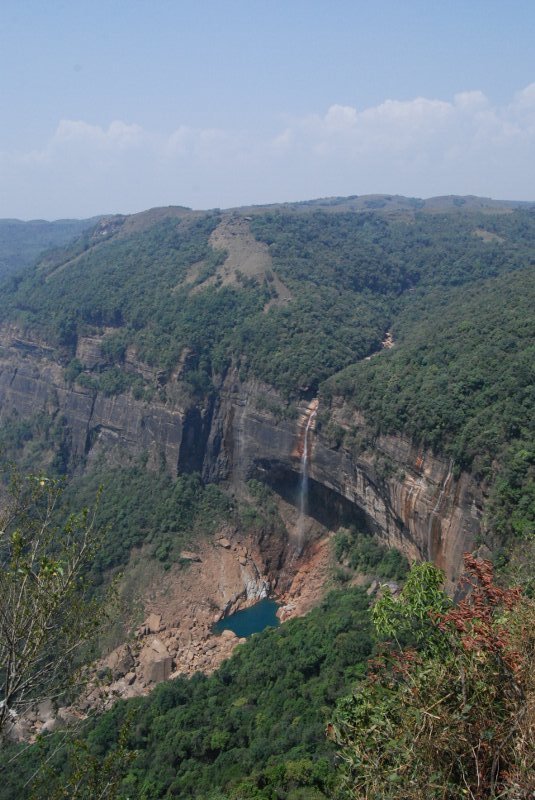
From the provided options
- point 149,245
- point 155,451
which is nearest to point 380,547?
point 155,451

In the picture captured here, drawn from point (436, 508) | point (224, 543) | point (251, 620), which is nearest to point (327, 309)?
point (224, 543)

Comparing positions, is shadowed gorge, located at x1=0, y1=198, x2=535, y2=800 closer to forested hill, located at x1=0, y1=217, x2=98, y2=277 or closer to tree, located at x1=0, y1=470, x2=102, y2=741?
tree, located at x1=0, y1=470, x2=102, y2=741

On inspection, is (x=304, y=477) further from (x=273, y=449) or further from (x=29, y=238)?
(x=29, y=238)

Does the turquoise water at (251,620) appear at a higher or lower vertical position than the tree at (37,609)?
lower

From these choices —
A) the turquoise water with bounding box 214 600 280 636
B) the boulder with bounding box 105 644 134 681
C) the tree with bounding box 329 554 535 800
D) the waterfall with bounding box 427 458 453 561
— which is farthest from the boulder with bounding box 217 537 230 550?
the tree with bounding box 329 554 535 800

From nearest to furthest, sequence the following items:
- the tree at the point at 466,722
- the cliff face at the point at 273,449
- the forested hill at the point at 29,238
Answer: the tree at the point at 466,722 < the cliff face at the point at 273,449 < the forested hill at the point at 29,238

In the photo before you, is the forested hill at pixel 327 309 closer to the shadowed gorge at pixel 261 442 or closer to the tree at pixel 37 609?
the shadowed gorge at pixel 261 442

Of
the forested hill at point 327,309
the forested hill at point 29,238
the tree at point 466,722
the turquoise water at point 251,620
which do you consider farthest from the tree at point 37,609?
the forested hill at point 29,238
